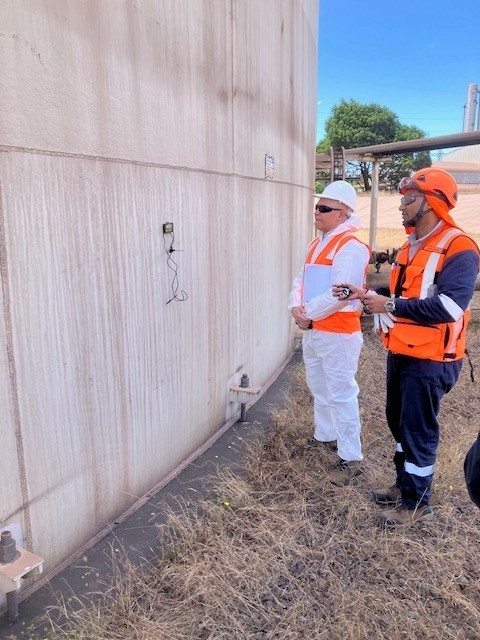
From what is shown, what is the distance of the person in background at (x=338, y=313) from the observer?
3.35 meters

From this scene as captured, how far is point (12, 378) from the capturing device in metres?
2.24

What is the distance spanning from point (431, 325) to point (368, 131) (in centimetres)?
4431

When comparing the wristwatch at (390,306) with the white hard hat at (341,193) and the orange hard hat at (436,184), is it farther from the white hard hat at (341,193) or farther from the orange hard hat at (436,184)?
the white hard hat at (341,193)

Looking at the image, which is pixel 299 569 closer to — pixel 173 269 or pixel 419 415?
pixel 419 415

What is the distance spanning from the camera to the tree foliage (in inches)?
1693

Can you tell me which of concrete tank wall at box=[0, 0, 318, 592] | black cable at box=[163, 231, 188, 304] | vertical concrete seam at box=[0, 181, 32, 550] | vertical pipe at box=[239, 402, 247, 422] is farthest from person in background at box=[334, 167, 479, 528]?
vertical concrete seam at box=[0, 181, 32, 550]

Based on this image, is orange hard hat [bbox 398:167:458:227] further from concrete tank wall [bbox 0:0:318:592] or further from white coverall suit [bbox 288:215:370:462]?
concrete tank wall [bbox 0:0:318:592]

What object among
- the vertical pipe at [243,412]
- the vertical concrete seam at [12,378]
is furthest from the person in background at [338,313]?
the vertical concrete seam at [12,378]

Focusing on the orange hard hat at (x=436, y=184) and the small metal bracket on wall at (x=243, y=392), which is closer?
the orange hard hat at (x=436, y=184)

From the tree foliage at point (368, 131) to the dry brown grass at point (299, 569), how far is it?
4161cm

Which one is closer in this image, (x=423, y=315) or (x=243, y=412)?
(x=423, y=315)

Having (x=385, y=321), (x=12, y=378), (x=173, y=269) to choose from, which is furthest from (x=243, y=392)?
(x=12, y=378)

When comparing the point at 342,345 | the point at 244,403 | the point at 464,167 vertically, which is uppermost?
the point at 464,167

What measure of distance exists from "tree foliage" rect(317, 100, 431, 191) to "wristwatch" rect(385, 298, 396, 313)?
41.6 meters
